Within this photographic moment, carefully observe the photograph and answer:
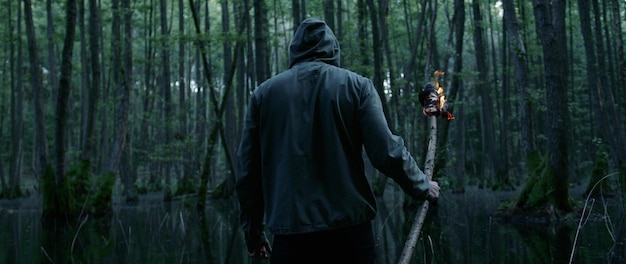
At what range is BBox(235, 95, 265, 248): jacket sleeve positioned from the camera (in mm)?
2457

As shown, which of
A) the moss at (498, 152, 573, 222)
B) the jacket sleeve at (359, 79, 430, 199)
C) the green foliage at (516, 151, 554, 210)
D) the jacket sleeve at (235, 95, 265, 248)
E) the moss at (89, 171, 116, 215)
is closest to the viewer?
the jacket sleeve at (359, 79, 430, 199)

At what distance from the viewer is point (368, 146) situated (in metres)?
2.23

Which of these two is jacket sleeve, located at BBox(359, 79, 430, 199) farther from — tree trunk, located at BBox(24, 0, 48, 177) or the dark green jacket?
tree trunk, located at BBox(24, 0, 48, 177)

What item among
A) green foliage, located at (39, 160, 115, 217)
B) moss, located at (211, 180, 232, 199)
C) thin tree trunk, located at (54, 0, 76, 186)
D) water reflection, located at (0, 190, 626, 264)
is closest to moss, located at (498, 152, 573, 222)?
water reflection, located at (0, 190, 626, 264)

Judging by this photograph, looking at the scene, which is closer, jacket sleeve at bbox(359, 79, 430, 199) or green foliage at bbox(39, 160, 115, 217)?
jacket sleeve at bbox(359, 79, 430, 199)

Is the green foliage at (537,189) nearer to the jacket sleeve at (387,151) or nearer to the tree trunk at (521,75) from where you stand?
the tree trunk at (521,75)

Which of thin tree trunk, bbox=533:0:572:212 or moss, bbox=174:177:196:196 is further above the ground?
thin tree trunk, bbox=533:0:572:212

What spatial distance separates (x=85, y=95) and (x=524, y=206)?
18196mm

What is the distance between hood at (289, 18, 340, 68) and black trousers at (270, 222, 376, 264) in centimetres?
76

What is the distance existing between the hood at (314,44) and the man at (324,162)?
6 cm

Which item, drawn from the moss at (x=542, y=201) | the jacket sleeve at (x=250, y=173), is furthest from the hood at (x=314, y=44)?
the moss at (x=542, y=201)

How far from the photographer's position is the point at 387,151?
7.16 feet

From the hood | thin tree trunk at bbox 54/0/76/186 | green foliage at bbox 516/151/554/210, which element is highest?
thin tree trunk at bbox 54/0/76/186

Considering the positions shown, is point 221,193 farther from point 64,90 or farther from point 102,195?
point 64,90
